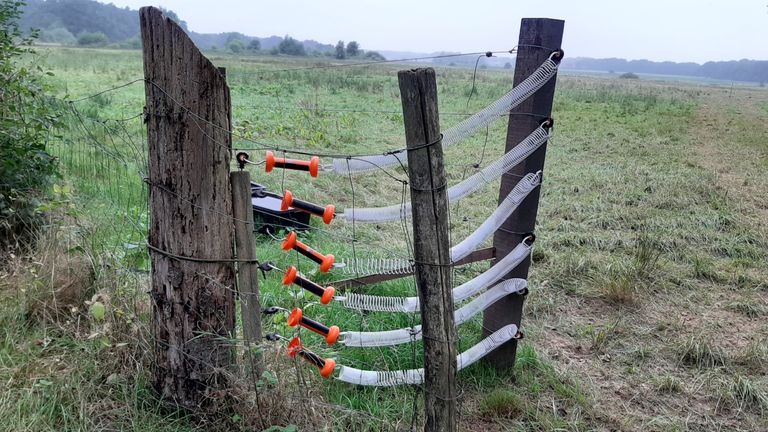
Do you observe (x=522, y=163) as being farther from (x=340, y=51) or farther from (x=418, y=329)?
(x=340, y=51)

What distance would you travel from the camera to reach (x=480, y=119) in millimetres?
2568

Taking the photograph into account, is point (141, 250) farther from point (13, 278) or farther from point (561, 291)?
point (561, 291)

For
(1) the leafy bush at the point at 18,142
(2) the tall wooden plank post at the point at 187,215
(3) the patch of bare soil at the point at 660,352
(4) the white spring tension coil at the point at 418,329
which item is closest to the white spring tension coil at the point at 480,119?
(2) the tall wooden plank post at the point at 187,215

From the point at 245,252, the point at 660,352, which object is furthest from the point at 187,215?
the point at 660,352

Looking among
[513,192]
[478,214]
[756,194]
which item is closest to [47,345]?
[513,192]

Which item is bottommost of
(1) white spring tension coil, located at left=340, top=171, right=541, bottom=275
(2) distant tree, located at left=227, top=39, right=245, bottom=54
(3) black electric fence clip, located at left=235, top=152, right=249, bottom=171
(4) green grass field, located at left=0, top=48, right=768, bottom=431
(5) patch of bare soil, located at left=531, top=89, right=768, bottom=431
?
(5) patch of bare soil, located at left=531, top=89, right=768, bottom=431

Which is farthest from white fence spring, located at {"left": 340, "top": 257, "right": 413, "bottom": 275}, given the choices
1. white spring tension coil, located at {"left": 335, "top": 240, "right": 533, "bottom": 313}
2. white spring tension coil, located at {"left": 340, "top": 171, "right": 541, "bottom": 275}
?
white spring tension coil, located at {"left": 335, "top": 240, "right": 533, "bottom": 313}

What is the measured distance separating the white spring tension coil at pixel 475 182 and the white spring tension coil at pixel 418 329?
63cm

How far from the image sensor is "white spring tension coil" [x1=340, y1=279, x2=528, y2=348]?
9.21 feet

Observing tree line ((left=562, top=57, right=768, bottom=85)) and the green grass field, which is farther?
tree line ((left=562, top=57, right=768, bottom=85))

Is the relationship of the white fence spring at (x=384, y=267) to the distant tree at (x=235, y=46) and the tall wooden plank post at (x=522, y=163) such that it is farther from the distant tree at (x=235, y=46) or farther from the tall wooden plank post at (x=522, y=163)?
the distant tree at (x=235, y=46)

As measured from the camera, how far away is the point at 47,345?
2807 mm

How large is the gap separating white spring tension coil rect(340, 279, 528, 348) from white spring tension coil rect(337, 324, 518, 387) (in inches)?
5.9

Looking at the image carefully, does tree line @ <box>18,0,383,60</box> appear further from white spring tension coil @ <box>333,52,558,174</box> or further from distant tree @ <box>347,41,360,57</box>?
white spring tension coil @ <box>333,52,558,174</box>
